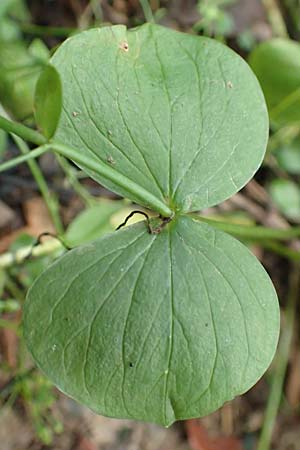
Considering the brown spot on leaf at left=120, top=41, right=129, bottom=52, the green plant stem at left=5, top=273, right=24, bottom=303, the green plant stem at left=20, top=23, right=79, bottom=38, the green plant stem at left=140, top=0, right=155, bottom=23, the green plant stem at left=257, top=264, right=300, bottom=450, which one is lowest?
the green plant stem at left=257, top=264, right=300, bottom=450

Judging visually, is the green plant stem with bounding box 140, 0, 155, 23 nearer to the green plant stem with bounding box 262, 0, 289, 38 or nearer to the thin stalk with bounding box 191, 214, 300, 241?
the green plant stem with bounding box 262, 0, 289, 38

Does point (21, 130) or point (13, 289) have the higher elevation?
point (21, 130)

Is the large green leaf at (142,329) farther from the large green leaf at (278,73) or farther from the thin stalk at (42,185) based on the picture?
the large green leaf at (278,73)

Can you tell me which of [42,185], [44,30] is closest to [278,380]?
[42,185]

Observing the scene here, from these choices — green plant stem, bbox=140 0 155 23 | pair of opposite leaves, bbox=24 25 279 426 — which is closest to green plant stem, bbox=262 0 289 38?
green plant stem, bbox=140 0 155 23

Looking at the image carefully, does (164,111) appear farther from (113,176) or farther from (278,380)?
(278,380)
